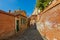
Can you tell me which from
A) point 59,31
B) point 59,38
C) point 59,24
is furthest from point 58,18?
point 59,38

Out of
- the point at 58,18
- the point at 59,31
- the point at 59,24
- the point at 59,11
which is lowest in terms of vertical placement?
the point at 59,31

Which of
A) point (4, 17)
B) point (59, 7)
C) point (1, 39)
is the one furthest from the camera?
point (4, 17)

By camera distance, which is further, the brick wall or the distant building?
the distant building

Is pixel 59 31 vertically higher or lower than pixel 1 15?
lower

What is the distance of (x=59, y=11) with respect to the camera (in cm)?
500

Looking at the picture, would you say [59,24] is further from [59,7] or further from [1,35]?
[1,35]

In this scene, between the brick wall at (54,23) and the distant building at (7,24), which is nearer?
the brick wall at (54,23)

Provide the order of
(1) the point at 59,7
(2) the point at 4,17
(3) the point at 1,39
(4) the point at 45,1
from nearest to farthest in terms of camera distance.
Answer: (1) the point at 59,7 → (3) the point at 1,39 → (2) the point at 4,17 → (4) the point at 45,1

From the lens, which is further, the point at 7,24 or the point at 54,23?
the point at 7,24

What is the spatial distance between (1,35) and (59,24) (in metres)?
6.54

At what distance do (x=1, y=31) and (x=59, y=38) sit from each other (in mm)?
6462

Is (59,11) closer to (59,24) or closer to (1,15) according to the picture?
(59,24)

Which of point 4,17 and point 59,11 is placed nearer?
point 59,11

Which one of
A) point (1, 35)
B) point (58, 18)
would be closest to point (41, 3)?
point (1, 35)
